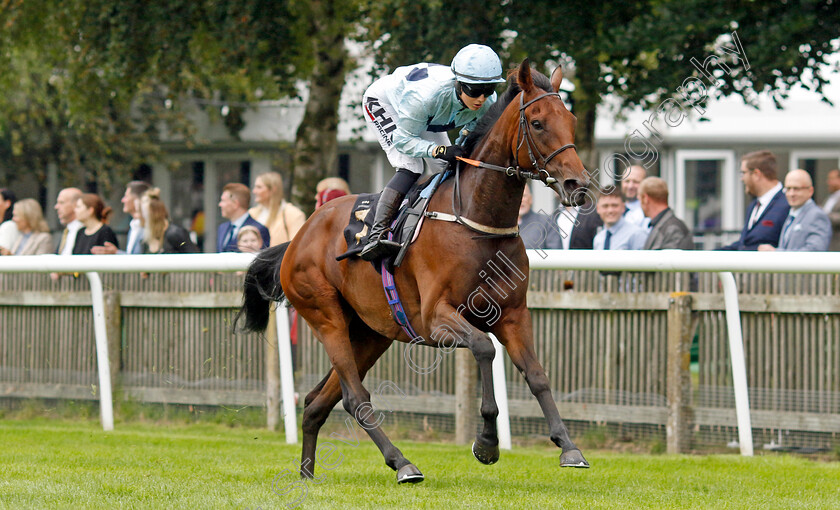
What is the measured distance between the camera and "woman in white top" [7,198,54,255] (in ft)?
29.1

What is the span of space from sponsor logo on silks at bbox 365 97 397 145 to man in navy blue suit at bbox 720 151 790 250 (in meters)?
2.73

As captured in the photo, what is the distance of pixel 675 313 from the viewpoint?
5949 mm

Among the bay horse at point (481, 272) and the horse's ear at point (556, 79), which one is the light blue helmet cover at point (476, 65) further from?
the horse's ear at point (556, 79)

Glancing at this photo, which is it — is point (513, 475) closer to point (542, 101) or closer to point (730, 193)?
point (542, 101)

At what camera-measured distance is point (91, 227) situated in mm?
8367

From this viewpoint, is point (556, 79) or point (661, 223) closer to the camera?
point (556, 79)

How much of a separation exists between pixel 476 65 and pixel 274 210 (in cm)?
357

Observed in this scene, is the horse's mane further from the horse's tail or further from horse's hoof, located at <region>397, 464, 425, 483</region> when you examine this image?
the horse's tail

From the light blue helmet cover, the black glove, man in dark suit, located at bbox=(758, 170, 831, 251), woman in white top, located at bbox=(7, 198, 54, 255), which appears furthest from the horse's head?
woman in white top, located at bbox=(7, 198, 54, 255)

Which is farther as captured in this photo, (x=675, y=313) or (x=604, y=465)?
(x=675, y=313)

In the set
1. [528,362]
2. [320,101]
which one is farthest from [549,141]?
[320,101]

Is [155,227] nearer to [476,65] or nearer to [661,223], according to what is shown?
[661,223]

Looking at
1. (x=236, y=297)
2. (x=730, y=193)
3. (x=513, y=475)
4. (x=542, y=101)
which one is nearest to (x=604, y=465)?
Result: (x=513, y=475)

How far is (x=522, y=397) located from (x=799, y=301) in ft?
5.41
